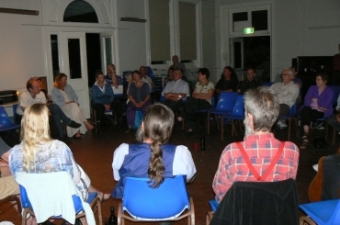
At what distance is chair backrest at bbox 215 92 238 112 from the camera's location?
26.2ft

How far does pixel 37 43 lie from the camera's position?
891 centimetres

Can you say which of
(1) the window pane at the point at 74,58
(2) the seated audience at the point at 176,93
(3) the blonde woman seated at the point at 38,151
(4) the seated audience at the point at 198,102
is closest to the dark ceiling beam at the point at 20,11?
(1) the window pane at the point at 74,58

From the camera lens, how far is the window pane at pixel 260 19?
12688 mm

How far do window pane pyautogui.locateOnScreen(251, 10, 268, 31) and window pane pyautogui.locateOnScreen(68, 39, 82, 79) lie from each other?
5.78 meters

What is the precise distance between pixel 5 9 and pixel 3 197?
5.84 m

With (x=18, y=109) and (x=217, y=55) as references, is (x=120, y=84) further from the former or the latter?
(x=217, y=55)

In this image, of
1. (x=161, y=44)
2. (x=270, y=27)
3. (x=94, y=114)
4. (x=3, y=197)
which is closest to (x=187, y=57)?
(x=161, y=44)

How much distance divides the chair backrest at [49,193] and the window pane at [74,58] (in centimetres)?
711

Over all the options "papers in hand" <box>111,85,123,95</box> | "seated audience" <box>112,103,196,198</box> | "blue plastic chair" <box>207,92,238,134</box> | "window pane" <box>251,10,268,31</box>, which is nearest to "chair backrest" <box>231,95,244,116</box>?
"blue plastic chair" <box>207,92,238,134</box>

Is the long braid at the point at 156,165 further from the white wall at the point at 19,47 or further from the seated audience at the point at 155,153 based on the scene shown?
the white wall at the point at 19,47

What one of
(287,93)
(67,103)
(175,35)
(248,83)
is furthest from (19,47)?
(287,93)

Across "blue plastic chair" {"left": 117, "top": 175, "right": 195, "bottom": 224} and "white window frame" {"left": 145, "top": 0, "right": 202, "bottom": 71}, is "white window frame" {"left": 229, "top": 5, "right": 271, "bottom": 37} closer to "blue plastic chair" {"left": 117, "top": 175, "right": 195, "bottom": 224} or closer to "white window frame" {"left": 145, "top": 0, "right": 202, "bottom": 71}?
"white window frame" {"left": 145, "top": 0, "right": 202, "bottom": 71}

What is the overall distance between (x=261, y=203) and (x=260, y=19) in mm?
11301

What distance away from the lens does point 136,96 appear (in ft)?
28.6
